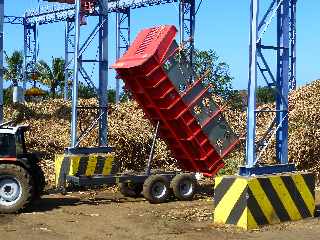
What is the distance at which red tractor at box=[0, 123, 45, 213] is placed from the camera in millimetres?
12281

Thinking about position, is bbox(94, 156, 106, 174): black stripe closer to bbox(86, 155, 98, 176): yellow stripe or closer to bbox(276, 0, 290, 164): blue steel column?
bbox(86, 155, 98, 176): yellow stripe

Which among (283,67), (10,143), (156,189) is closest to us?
(283,67)

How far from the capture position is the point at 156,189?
14.1 metres

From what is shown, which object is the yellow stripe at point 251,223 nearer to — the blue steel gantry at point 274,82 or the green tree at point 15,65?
the blue steel gantry at point 274,82

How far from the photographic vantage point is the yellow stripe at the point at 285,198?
10.8 metres

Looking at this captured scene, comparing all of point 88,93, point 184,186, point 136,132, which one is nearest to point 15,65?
point 88,93

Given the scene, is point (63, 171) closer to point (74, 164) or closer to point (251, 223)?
point (74, 164)

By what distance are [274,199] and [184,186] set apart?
3.94 metres

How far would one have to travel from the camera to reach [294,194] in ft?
36.7

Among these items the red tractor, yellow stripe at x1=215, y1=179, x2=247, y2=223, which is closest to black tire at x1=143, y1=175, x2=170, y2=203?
the red tractor

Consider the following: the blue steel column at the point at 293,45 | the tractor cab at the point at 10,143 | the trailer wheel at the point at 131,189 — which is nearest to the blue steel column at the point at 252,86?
the trailer wheel at the point at 131,189

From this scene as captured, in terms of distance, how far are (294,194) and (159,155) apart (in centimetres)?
857

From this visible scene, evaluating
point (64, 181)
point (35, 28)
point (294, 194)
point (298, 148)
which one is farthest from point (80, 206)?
point (35, 28)

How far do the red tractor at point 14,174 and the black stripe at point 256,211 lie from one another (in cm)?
481
